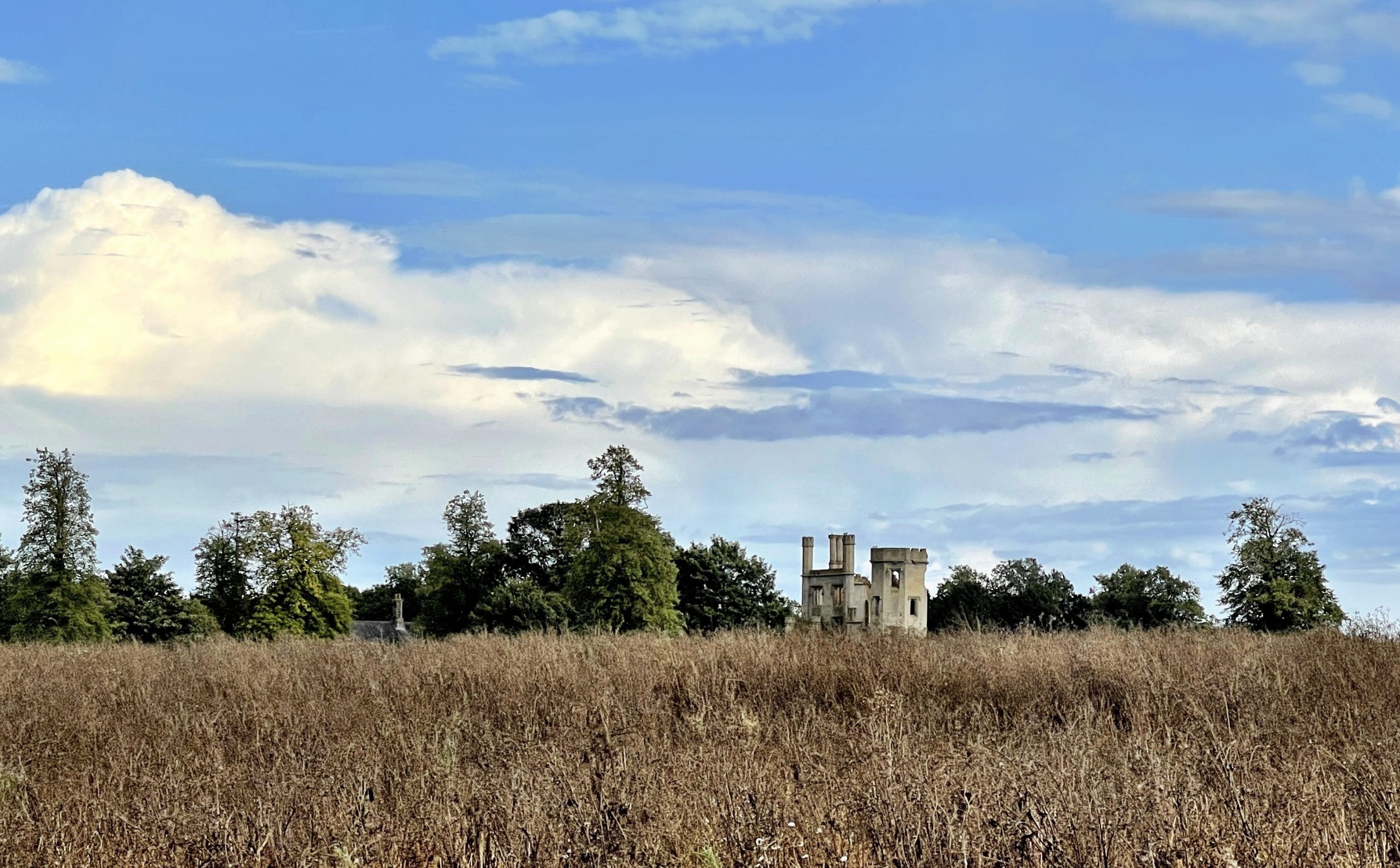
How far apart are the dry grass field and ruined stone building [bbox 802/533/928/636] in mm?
48037

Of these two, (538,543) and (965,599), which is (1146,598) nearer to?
(965,599)

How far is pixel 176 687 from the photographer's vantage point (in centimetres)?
1591

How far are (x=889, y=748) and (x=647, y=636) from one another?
9.78m

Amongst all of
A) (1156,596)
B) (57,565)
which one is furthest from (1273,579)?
(57,565)

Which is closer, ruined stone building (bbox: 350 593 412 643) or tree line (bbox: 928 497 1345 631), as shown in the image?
tree line (bbox: 928 497 1345 631)

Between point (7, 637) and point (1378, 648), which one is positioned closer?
point (1378, 648)

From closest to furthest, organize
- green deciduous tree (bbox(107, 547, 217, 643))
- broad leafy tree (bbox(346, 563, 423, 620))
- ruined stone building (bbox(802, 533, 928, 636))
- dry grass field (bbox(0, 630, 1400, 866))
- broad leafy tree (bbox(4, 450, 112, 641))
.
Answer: dry grass field (bbox(0, 630, 1400, 866)) < broad leafy tree (bbox(4, 450, 112, 641)) < green deciduous tree (bbox(107, 547, 217, 643)) < ruined stone building (bbox(802, 533, 928, 636)) < broad leafy tree (bbox(346, 563, 423, 620))

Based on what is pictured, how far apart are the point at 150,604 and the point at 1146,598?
148 ft

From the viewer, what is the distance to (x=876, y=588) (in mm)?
66312

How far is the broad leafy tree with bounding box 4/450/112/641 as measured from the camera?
4172 centimetres

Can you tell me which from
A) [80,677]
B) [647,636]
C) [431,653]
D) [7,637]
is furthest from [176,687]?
[7,637]

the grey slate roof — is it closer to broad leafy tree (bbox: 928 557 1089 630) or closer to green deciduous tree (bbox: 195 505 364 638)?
green deciduous tree (bbox: 195 505 364 638)

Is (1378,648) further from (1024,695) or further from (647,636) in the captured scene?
(647,636)

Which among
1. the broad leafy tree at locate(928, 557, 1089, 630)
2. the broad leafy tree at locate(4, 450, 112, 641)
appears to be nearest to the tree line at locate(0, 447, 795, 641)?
the broad leafy tree at locate(4, 450, 112, 641)
